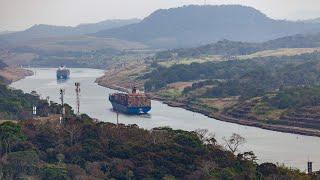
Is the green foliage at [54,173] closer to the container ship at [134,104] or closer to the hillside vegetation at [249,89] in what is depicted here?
the hillside vegetation at [249,89]

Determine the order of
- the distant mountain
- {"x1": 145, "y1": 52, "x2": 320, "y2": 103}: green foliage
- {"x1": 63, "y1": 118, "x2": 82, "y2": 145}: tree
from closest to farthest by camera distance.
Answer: {"x1": 63, "y1": 118, "x2": 82, "y2": 145}: tree
{"x1": 145, "y1": 52, "x2": 320, "y2": 103}: green foliage
the distant mountain

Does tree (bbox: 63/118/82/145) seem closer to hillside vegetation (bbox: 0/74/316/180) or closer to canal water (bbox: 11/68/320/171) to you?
hillside vegetation (bbox: 0/74/316/180)

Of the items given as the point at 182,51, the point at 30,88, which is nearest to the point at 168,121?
the point at 30,88

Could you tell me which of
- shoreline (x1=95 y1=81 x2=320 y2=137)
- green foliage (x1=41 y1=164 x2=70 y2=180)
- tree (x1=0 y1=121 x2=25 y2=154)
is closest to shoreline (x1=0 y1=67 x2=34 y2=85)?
shoreline (x1=95 y1=81 x2=320 y2=137)

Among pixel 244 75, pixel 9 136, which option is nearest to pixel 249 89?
pixel 244 75

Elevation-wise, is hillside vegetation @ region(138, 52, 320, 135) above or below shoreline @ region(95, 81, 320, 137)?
above

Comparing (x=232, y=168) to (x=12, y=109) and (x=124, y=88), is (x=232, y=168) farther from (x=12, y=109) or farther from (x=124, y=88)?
(x=124, y=88)

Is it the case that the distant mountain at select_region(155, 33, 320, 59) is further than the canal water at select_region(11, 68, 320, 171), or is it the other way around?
the distant mountain at select_region(155, 33, 320, 59)

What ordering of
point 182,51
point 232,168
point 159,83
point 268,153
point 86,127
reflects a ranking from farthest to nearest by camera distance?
point 182,51
point 159,83
point 268,153
point 86,127
point 232,168

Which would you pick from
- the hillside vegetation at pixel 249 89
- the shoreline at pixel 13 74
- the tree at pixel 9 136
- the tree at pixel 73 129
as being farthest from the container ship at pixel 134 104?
the shoreline at pixel 13 74

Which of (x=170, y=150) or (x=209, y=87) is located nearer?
(x=170, y=150)

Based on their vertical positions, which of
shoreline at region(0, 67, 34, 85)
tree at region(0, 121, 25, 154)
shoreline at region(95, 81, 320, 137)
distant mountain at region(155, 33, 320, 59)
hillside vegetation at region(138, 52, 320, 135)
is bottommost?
shoreline at region(0, 67, 34, 85)
